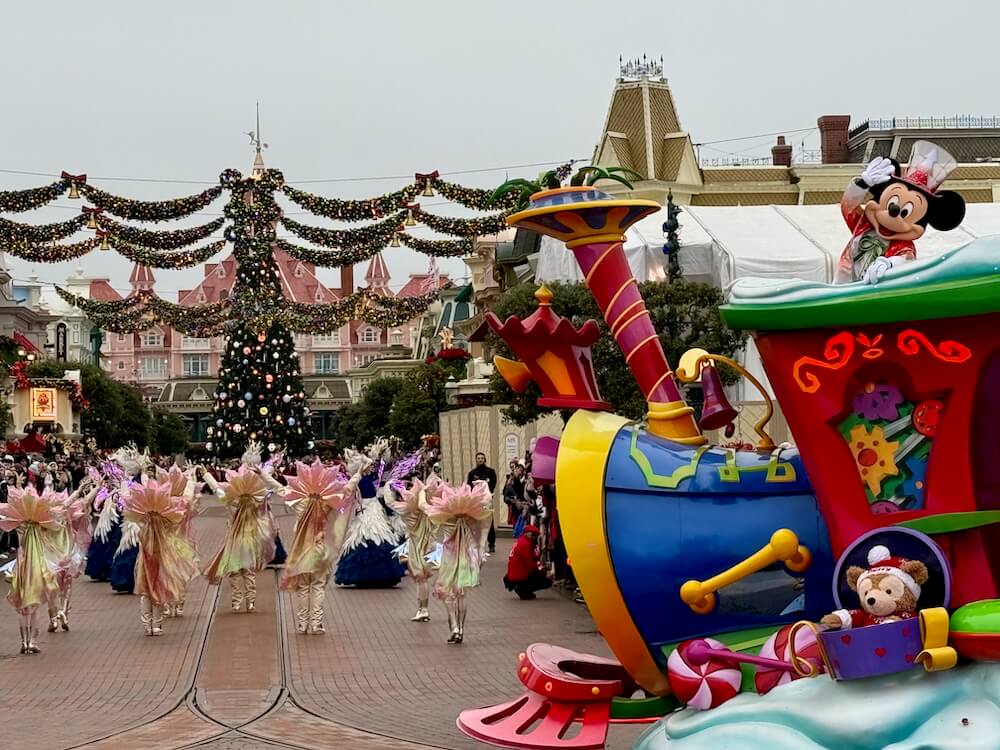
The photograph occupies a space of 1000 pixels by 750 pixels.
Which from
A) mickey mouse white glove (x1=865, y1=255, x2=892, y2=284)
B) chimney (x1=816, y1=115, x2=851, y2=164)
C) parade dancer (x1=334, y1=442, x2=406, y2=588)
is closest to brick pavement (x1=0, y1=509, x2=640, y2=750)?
parade dancer (x1=334, y1=442, x2=406, y2=588)

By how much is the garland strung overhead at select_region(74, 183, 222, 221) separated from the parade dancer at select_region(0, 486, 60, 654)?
732 inches

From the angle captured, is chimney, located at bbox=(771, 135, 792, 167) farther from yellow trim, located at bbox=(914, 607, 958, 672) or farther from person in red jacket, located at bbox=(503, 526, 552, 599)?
yellow trim, located at bbox=(914, 607, 958, 672)

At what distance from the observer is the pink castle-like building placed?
420ft

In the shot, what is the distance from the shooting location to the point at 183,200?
35.3 meters

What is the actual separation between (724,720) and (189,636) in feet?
31.6

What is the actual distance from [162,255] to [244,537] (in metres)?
17.4

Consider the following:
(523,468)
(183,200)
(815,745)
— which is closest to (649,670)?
(815,745)

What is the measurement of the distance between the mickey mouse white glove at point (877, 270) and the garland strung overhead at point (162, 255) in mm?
27500

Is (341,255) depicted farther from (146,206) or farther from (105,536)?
(105,536)

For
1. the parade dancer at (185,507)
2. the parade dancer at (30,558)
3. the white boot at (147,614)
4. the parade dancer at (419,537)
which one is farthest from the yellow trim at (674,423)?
the parade dancer at (185,507)

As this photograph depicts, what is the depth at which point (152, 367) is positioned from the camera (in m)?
142

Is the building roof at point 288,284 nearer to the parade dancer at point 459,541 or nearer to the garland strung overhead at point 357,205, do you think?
the garland strung overhead at point 357,205

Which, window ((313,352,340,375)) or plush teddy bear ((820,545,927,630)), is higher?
window ((313,352,340,375))

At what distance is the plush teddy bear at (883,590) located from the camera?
303 inches
